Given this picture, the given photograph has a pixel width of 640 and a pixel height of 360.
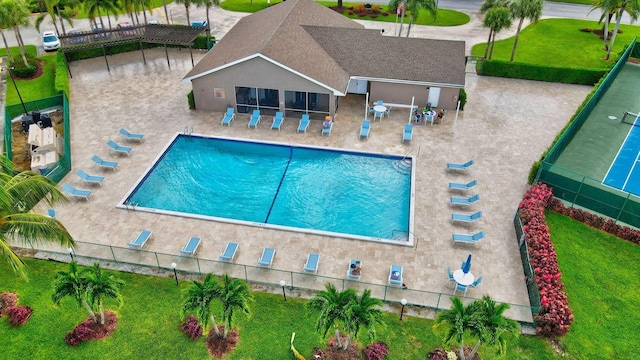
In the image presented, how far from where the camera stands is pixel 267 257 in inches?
760

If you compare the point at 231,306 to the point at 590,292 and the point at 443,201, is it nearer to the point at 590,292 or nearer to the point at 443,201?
the point at 443,201

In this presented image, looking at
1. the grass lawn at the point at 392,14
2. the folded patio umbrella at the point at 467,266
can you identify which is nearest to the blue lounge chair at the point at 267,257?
the folded patio umbrella at the point at 467,266

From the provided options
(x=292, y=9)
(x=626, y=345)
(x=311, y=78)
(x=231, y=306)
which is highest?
(x=292, y=9)

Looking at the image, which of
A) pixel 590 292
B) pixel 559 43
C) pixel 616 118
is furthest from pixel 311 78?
pixel 559 43

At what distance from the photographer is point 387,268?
19.4 m

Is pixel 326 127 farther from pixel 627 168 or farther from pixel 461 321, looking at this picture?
pixel 627 168

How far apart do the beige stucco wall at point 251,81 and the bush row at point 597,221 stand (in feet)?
48.3

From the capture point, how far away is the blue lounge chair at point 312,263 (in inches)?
742

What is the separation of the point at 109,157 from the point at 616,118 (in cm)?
3565

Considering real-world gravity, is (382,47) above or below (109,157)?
above

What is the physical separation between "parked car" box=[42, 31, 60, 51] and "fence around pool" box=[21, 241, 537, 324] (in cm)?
2801

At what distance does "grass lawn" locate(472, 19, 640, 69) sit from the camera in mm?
40188

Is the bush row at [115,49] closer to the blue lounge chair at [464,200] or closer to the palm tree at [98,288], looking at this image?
the blue lounge chair at [464,200]

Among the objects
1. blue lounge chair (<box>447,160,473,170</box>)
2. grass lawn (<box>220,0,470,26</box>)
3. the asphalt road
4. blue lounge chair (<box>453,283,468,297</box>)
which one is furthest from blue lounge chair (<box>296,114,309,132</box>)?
the asphalt road
